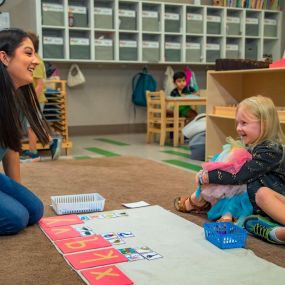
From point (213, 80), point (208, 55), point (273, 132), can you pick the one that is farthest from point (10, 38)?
point (208, 55)

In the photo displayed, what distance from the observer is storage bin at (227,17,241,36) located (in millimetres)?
6383

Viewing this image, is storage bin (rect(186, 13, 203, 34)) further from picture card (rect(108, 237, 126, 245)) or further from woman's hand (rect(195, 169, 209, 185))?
picture card (rect(108, 237, 126, 245))

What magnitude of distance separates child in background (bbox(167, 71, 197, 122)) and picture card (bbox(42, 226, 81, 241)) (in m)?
3.54

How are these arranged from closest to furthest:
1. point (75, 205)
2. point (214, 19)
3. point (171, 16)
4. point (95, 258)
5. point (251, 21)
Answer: point (95, 258), point (75, 205), point (171, 16), point (214, 19), point (251, 21)

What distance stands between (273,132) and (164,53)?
4278 mm

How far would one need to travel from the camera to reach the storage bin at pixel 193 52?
618 centimetres

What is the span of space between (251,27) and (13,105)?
541 cm

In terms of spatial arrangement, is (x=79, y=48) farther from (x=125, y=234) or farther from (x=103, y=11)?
(x=125, y=234)

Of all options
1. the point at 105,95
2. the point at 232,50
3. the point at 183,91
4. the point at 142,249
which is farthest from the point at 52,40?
the point at 142,249

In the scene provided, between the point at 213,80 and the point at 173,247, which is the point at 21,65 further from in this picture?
the point at 213,80

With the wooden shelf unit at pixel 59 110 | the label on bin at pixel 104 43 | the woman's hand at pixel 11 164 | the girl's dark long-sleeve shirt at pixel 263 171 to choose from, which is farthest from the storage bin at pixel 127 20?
the girl's dark long-sleeve shirt at pixel 263 171

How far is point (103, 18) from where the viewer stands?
18.5 feet

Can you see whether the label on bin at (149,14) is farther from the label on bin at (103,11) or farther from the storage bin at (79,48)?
the storage bin at (79,48)

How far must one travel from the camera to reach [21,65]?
1.99m
